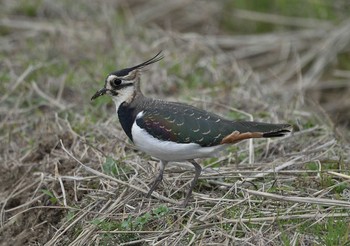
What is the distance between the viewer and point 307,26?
432 inches

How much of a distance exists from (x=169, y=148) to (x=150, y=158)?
1.26 metres

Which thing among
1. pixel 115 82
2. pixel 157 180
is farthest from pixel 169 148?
pixel 115 82

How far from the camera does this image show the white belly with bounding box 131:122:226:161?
204 inches

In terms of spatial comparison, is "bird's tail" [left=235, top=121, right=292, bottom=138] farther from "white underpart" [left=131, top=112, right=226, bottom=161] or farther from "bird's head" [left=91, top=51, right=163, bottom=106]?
"bird's head" [left=91, top=51, right=163, bottom=106]

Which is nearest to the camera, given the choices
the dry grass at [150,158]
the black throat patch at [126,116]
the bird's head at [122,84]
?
the dry grass at [150,158]

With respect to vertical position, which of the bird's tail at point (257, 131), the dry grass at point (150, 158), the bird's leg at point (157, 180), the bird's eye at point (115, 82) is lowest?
the dry grass at point (150, 158)

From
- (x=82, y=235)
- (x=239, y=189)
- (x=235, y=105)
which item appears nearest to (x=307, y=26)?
(x=235, y=105)

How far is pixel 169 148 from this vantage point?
17.0 ft

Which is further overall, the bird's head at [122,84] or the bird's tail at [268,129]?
the bird's head at [122,84]

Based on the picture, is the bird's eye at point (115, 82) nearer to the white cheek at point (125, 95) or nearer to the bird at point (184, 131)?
the white cheek at point (125, 95)

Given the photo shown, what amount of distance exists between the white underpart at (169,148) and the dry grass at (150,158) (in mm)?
385

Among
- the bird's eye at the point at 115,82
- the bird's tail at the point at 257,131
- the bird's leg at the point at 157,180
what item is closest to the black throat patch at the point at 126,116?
the bird's eye at the point at 115,82

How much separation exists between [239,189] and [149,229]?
804mm

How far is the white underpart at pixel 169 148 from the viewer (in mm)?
5180
